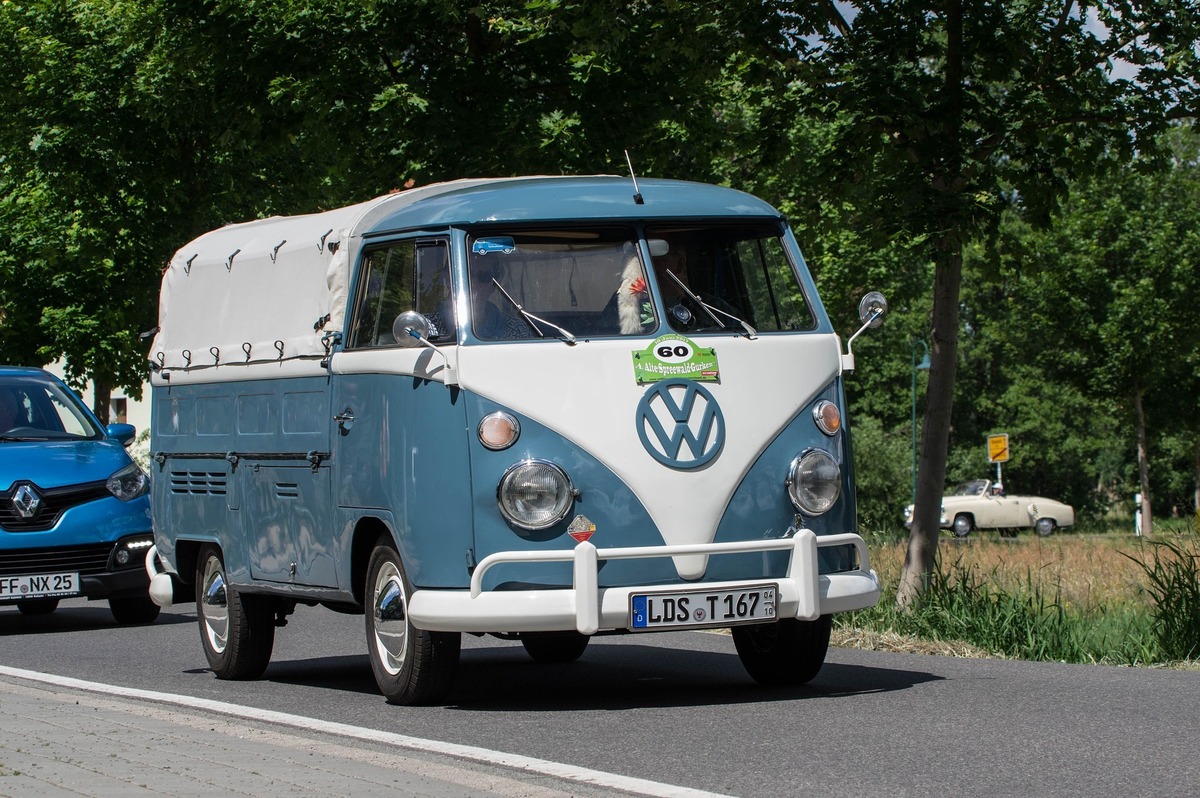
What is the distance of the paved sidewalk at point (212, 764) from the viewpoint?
6254 mm

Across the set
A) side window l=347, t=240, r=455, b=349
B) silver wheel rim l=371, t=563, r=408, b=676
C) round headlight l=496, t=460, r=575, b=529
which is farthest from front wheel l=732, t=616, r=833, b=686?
side window l=347, t=240, r=455, b=349

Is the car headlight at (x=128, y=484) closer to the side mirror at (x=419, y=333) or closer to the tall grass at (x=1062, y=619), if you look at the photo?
the tall grass at (x=1062, y=619)

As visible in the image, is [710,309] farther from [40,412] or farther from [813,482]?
[40,412]

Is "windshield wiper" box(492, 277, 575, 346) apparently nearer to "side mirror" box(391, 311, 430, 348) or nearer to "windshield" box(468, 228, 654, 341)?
"windshield" box(468, 228, 654, 341)

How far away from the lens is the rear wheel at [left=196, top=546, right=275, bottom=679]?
10914 millimetres

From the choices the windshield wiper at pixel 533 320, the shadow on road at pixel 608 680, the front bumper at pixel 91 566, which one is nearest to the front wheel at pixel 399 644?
the shadow on road at pixel 608 680

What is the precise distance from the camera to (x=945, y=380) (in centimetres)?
1489

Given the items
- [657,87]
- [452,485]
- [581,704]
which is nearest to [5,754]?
[452,485]

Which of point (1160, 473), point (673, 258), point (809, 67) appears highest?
point (809, 67)

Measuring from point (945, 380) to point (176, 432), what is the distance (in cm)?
630

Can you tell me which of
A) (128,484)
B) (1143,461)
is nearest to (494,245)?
(128,484)

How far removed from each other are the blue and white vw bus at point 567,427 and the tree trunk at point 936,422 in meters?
5.11

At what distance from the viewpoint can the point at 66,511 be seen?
592 inches

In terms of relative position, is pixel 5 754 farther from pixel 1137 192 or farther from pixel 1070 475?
pixel 1070 475
